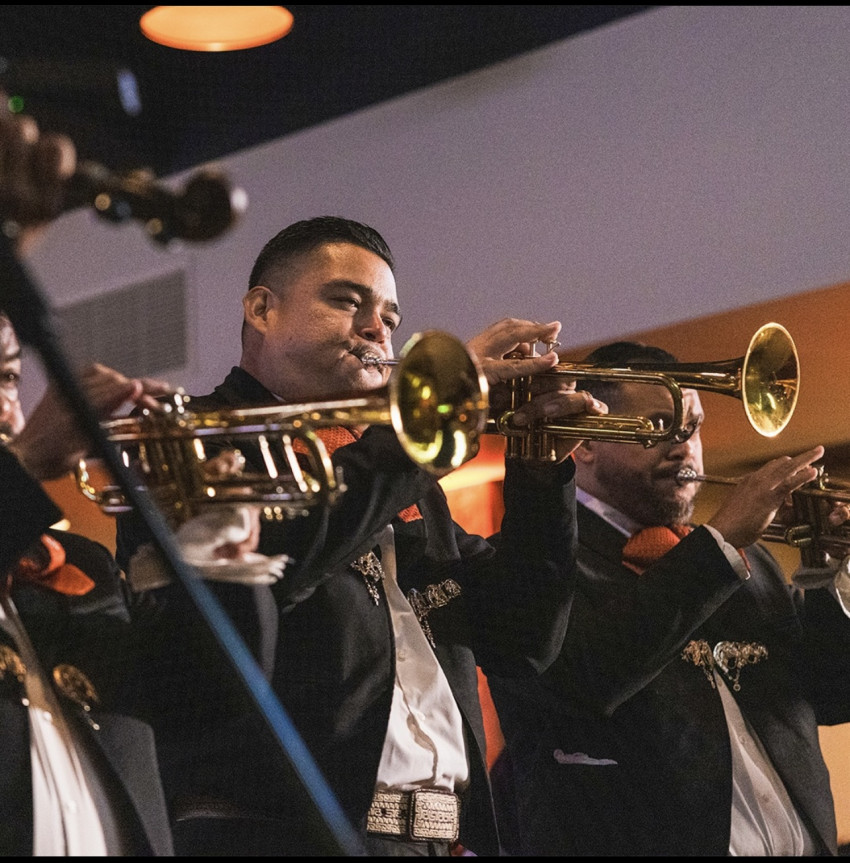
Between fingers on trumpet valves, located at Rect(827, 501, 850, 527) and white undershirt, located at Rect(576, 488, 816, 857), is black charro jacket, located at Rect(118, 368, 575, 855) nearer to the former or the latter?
white undershirt, located at Rect(576, 488, 816, 857)

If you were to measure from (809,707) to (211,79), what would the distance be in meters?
2.88

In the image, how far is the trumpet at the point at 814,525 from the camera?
3156 millimetres

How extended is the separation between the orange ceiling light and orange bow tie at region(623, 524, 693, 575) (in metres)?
1.82

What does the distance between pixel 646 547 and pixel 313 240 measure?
3.55 ft

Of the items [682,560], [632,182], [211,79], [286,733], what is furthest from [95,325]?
[286,733]

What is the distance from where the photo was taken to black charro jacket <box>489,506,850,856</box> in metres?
2.71

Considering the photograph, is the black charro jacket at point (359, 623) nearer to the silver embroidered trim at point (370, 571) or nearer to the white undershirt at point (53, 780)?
the silver embroidered trim at point (370, 571)

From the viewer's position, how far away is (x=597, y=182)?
4.26 meters

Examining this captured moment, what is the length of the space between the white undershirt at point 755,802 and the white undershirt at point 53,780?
1425mm

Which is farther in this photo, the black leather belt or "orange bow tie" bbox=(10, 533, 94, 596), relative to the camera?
the black leather belt

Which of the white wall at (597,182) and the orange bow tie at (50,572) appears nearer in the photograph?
the orange bow tie at (50,572)

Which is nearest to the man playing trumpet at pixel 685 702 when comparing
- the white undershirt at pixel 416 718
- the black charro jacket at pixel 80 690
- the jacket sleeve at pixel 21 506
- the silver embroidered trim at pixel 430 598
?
the silver embroidered trim at pixel 430 598

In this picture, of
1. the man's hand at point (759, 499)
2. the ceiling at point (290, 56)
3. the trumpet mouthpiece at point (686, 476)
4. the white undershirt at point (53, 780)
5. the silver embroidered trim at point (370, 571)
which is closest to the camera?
the white undershirt at point (53, 780)

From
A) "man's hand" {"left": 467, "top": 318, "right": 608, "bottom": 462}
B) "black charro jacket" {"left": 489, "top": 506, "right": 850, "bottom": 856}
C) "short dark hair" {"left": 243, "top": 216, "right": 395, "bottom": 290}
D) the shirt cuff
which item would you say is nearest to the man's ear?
"short dark hair" {"left": 243, "top": 216, "right": 395, "bottom": 290}
